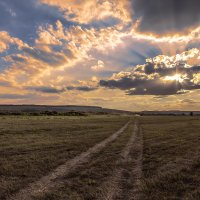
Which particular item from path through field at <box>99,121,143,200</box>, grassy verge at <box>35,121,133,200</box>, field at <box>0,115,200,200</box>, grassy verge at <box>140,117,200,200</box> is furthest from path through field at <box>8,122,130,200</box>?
grassy verge at <box>140,117,200,200</box>

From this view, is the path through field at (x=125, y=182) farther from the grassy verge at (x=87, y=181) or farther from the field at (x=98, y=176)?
the grassy verge at (x=87, y=181)

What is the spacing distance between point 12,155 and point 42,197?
31.3ft

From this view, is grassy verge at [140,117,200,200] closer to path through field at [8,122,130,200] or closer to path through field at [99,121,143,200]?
path through field at [99,121,143,200]

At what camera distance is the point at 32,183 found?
10.8 metres

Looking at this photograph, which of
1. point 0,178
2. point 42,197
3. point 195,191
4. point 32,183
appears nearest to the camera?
point 42,197

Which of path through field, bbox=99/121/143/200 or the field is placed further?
the field

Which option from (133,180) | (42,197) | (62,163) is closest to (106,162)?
(62,163)

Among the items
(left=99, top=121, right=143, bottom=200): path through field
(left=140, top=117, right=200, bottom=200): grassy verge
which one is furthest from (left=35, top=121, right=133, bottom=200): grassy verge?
(left=140, top=117, right=200, bottom=200): grassy verge

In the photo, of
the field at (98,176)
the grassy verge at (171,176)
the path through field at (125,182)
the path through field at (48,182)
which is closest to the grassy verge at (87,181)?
the field at (98,176)

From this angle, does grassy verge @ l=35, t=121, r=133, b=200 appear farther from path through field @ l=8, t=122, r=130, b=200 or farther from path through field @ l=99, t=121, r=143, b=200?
path through field @ l=8, t=122, r=130, b=200

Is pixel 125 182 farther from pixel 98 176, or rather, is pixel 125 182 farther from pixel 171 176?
pixel 171 176

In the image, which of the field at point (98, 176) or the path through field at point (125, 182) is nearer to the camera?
the path through field at point (125, 182)

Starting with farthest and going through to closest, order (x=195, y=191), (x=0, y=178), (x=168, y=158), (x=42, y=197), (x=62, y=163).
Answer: (x=168, y=158), (x=62, y=163), (x=0, y=178), (x=195, y=191), (x=42, y=197)

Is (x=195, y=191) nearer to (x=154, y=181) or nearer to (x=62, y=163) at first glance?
(x=154, y=181)
